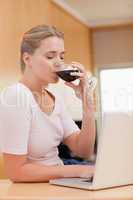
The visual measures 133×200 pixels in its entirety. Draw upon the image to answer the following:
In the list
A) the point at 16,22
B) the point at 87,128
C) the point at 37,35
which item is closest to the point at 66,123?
the point at 87,128

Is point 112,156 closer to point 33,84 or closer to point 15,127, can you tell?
point 15,127

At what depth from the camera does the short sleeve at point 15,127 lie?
1.19 meters

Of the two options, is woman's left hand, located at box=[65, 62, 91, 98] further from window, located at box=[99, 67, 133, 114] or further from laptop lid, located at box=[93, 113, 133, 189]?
window, located at box=[99, 67, 133, 114]

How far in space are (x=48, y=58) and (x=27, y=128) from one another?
27 cm

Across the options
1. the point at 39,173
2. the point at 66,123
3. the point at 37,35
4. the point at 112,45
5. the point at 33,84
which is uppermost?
the point at 112,45

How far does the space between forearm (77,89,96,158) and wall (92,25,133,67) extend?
15.4ft

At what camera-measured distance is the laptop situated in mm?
1042

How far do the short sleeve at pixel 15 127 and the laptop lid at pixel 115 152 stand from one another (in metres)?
0.27

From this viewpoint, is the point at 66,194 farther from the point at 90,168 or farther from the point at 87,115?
the point at 87,115

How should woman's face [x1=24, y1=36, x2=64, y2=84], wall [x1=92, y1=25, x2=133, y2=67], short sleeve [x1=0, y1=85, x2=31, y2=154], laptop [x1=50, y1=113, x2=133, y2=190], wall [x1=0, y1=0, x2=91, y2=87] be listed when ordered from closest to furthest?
laptop [x1=50, y1=113, x2=133, y2=190]
short sleeve [x1=0, y1=85, x2=31, y2=154]
woman's face [x1=24, y1=36, x2=64, y2=84]
wall [x1=0, y1=0, x2=91, y2=87]
wall [x1=92, y1=25, x2=133, y2=67]

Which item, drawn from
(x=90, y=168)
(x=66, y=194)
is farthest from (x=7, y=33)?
(x=66, y=194)

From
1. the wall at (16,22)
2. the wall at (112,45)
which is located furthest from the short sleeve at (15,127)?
the wall at (112,45)

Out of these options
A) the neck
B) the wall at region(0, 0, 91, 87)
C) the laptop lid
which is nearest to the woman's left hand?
the neck

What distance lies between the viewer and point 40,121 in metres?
1.28
